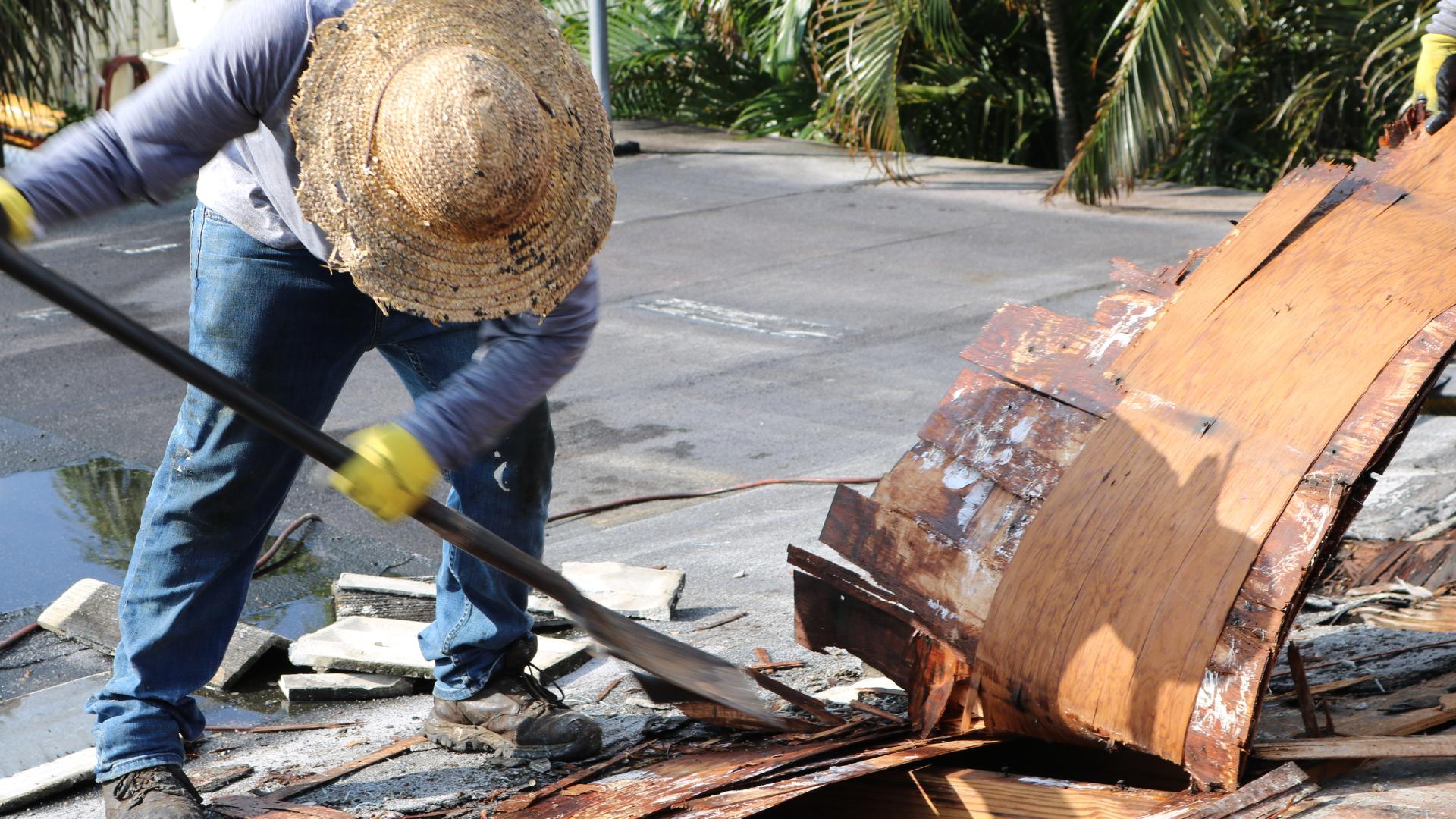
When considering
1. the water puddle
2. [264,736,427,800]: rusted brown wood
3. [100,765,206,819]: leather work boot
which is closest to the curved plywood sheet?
[264,736,427,800]: rusted brown wood

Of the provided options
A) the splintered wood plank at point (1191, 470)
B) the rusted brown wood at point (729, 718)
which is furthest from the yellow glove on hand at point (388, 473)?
the splintered wood plank at point (1191, 470)

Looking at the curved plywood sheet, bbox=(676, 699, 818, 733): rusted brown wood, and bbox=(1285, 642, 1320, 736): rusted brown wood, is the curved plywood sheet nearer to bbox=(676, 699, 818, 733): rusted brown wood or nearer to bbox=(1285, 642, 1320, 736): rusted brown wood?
bbox=(676, 699, 818, 733): rusted brown wood

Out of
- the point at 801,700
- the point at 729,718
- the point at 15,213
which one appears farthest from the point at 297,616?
the point at 15,213

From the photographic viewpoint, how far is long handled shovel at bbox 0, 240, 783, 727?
2217mm

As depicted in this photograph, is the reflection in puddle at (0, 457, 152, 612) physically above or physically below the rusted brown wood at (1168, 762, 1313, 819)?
below

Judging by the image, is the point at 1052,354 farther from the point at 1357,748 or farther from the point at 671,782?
the point at 671,782

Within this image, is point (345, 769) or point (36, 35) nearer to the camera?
point (345, 769)

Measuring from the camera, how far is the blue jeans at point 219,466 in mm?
2740

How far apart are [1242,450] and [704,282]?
19.9 ft

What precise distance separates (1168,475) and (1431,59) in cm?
221

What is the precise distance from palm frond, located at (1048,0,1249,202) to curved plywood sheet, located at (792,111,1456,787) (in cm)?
663

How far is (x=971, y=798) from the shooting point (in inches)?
103

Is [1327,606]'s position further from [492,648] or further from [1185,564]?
[492,648]

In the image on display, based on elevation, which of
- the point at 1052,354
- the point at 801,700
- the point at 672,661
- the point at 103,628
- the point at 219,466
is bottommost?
the point at 103,628
